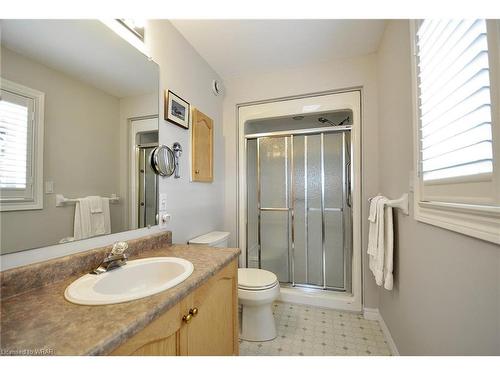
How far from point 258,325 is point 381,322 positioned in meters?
1.04

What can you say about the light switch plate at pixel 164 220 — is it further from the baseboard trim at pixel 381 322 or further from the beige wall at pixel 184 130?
the baseboard trim at pixel 381 322

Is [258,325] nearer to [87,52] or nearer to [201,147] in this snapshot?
[201,147]

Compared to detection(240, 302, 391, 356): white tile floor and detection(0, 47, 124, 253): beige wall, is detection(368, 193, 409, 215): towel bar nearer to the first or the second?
detection(240, 302, 391, 356): white tile floor

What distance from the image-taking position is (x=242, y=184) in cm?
226

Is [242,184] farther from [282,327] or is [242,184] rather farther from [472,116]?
[472,116]

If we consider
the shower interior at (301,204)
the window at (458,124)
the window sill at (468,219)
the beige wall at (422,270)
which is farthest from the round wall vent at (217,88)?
the window sill at (468,219)

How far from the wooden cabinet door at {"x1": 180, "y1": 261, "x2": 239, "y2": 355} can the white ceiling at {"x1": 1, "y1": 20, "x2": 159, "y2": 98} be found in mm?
1109

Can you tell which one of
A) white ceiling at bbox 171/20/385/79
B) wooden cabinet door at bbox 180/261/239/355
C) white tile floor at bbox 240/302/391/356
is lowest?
white tile floor at bbox 240/302/391/356

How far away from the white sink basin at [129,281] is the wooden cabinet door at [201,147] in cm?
82

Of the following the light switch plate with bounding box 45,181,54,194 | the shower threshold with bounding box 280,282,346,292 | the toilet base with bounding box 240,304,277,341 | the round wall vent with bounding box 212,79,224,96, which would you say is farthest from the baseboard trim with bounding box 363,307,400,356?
the round wall vent with bounding box 212,79,224,96

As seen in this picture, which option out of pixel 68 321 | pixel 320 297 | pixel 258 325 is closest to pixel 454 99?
pixel 68 321

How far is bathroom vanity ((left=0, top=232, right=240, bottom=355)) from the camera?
0.47 meters

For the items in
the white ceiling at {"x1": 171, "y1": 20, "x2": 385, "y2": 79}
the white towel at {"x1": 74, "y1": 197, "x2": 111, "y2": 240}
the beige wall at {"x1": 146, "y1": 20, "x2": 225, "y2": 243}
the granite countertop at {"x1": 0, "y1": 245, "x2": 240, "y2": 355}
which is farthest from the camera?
the white ceiling at {"x1": 171, "y1": 20, "x2": 385, "y2": 79}
